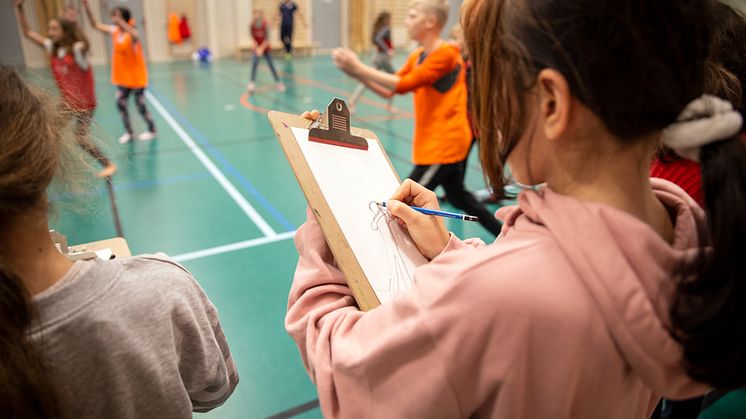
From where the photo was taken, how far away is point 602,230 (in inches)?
23.2

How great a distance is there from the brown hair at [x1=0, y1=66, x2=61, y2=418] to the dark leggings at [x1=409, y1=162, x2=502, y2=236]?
2.44 m

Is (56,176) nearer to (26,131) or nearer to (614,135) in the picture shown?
(26,131)

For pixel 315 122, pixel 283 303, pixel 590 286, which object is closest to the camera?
pixel 590 286

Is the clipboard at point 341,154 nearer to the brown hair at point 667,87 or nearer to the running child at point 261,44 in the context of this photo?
the brown hair at point 667,87

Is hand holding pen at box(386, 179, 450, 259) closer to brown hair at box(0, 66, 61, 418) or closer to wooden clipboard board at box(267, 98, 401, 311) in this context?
wooden clipboard board at box(267, 98, 401, 311)

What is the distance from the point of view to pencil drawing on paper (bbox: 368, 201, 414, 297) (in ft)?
3.42

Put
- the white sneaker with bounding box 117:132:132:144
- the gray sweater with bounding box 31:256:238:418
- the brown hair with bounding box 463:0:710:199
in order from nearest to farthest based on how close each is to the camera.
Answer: the brown hair with bounding box 463:0:710:199 < the gray sweater with bounding box 31:256:238:418 < the white sneaker with bounding box 117:132:132:144

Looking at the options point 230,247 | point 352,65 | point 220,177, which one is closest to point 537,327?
point 352,65

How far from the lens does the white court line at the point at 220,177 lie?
3.78 m

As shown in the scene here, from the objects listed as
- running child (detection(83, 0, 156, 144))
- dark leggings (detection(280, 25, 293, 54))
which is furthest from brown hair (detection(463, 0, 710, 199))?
dark leggings (detection(280, 25, 293, 54))

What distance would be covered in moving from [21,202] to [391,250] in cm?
68

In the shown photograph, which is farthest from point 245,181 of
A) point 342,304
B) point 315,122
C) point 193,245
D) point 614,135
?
point 614,135

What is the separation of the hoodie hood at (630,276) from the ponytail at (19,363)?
0.72 m

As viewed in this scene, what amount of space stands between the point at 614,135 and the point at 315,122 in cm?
70
